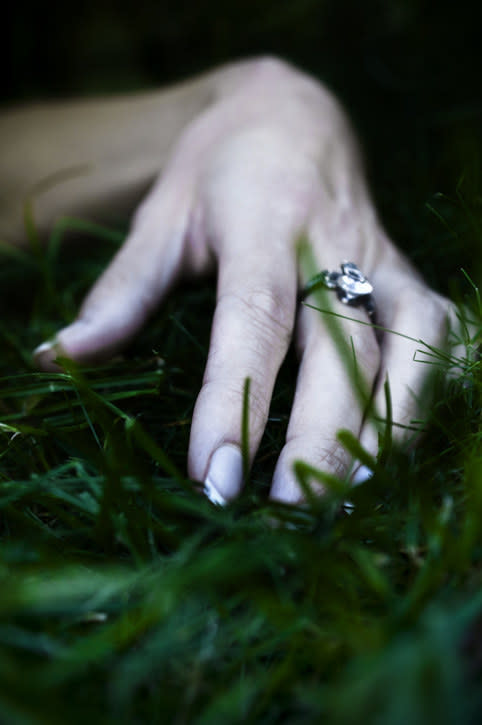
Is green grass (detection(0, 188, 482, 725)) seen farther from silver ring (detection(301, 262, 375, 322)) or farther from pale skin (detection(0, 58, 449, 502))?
silver ring (detection(301, 262, 375, 322))

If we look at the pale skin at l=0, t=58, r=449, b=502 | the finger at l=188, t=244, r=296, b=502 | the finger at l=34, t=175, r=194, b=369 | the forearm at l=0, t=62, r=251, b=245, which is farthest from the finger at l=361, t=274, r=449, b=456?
the forearm at l=0, t=62, r=251, b=245

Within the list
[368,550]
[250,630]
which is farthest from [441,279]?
[250,630]

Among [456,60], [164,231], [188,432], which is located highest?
[456,60]

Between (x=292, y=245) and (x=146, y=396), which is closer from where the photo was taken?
(x=146, y=396)

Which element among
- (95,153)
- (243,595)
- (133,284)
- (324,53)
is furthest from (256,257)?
(324,53)

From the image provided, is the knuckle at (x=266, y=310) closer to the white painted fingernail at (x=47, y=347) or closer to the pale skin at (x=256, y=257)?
the pale skin at (x=256, y=257)

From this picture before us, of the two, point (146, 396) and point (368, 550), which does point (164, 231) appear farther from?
point (368, 550)

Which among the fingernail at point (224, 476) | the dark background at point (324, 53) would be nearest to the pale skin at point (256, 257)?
the fingernail at point (224, 476)
